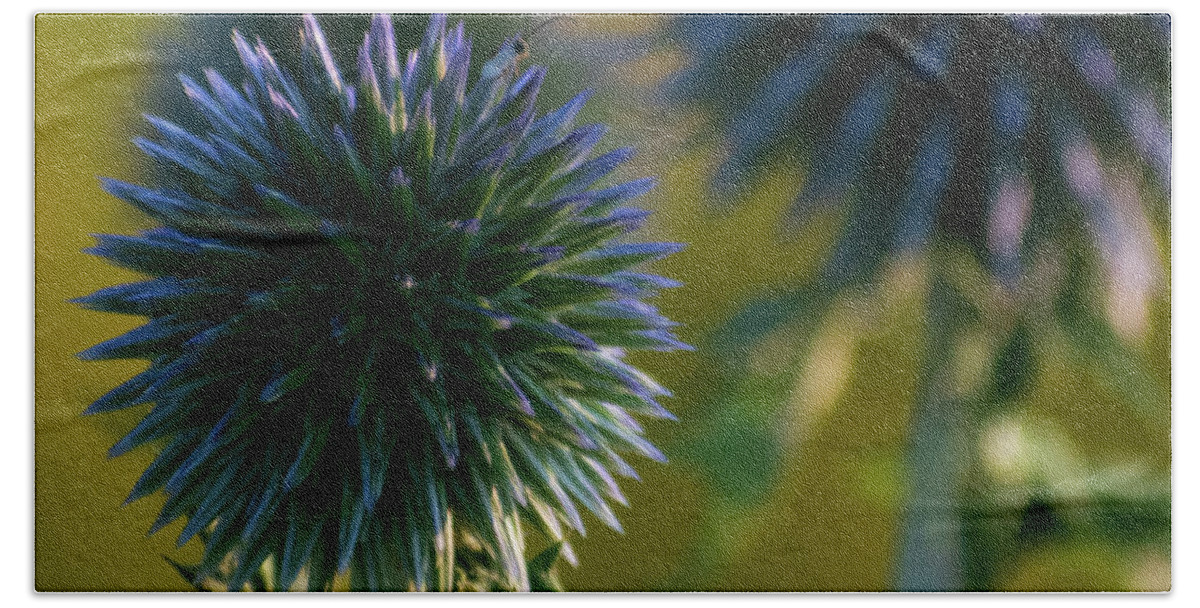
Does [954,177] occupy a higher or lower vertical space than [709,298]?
higher

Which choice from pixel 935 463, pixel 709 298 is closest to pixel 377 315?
pixel 709 298

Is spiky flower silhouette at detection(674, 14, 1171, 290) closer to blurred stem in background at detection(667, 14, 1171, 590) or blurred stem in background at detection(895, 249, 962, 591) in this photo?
blurred stem in background at detection(667, 14, 1171, 590)

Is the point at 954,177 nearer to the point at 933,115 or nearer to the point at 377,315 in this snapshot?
the point at 933,115

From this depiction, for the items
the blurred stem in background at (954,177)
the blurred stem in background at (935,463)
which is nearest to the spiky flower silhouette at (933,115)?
the blurred stem in background at (954,177)

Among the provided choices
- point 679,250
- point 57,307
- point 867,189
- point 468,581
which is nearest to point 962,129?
point 867,189

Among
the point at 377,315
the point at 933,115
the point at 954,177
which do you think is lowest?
the point at 377,315

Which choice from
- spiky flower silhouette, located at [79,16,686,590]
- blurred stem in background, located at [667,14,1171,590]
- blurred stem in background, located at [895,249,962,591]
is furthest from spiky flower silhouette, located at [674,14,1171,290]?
spiky flower silhouette, located at [79,16,686,590]

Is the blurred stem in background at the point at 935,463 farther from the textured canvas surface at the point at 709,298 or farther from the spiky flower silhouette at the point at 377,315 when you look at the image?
the spiky flower silhouette at the point at 377,315

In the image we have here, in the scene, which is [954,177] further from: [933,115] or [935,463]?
[935,463]
